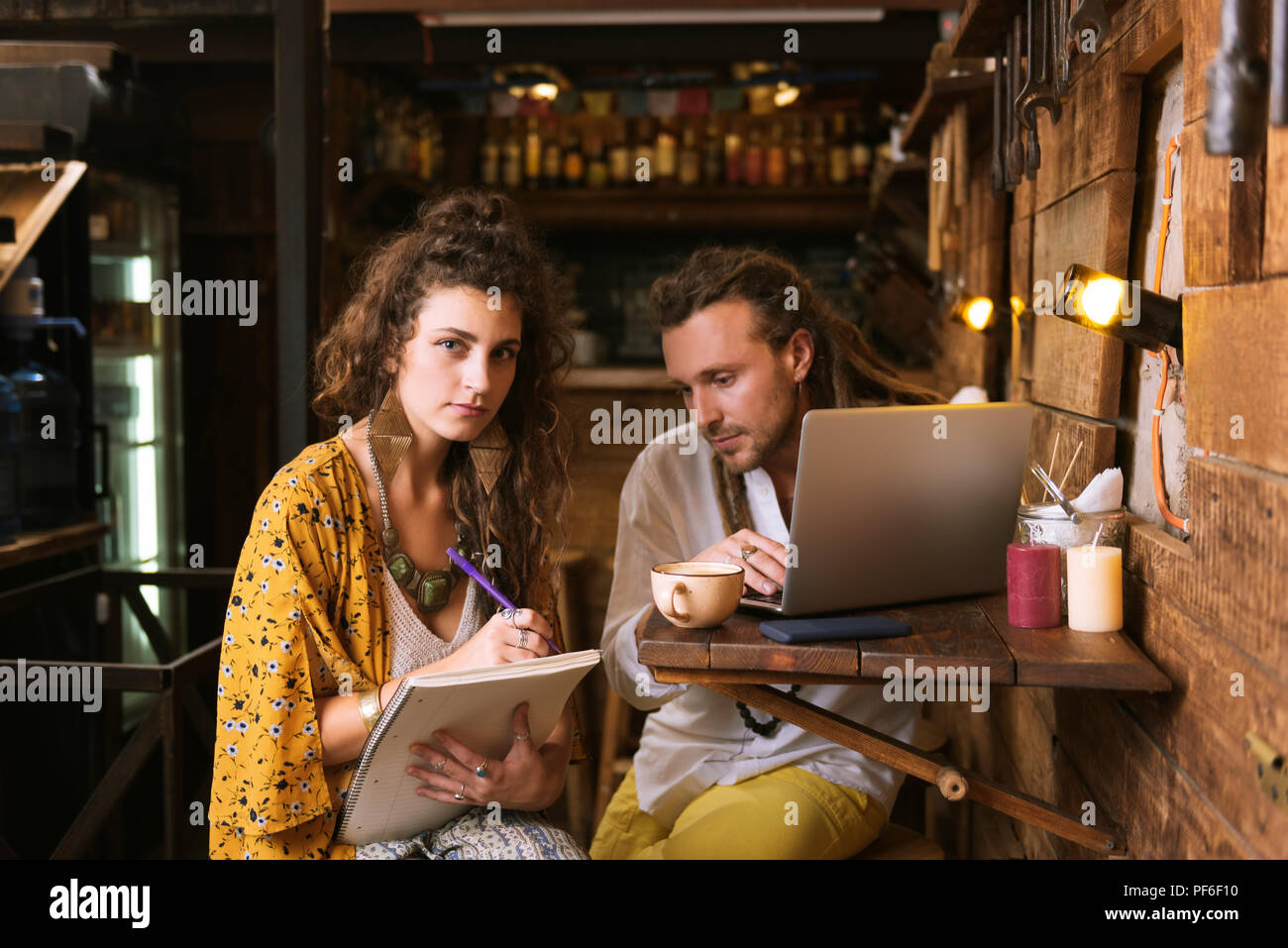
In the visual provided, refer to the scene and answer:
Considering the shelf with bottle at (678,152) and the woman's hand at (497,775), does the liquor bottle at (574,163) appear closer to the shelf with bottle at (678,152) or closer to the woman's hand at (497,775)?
the shelf with bottle at (678,152)

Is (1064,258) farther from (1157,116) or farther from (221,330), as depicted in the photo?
(221,330)

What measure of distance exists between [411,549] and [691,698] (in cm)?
59

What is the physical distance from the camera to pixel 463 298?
1.72 metres

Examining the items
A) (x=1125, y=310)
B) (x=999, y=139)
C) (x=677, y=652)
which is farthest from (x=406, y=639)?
(x=999, y=139)

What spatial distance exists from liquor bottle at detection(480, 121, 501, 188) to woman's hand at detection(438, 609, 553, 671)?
181 inches

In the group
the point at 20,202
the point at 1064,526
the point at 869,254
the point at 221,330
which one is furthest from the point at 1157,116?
the point at 221,330

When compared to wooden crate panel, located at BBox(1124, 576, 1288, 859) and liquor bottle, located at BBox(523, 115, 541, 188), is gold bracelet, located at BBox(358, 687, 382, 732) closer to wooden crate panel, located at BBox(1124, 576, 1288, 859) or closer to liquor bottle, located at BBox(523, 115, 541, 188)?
wooden crate panel, located at BBox(1124, 576, 1288, 859)

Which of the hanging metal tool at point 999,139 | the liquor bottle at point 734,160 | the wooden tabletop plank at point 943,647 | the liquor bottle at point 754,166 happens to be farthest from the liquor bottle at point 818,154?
the wooden tabletop plank at point 943,647

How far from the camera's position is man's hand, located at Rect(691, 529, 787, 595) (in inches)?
64.0

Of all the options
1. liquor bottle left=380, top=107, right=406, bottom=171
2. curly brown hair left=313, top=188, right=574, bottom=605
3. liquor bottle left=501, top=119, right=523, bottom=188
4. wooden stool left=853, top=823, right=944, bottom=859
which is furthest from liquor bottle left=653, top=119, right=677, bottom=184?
wooden stool left=853, top=823, right=944, bottom=859

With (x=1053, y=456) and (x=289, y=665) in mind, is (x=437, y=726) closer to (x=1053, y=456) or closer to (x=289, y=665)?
(x=289, y=665)

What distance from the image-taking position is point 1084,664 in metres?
1.31

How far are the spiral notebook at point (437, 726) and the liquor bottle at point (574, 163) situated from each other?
4687mm
